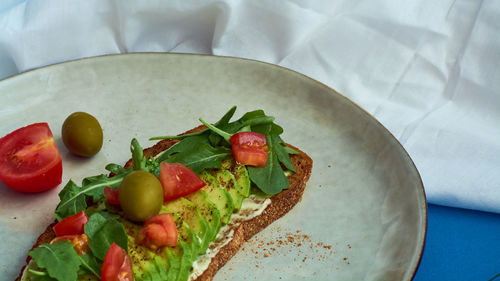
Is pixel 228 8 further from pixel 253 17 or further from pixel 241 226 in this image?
pixel 241 226

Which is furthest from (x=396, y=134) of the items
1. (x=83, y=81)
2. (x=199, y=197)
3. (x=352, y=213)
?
(x=83, y=81)

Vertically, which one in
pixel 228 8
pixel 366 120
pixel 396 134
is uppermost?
pixel 228 8

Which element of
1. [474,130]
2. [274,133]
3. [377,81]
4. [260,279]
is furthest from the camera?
[377,81]

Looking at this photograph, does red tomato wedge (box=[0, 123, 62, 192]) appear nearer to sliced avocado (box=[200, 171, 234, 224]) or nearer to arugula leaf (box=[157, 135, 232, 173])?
arugula leaf (box=[157, 135, 232, 173])

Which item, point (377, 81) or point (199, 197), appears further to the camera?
point (377, 81)

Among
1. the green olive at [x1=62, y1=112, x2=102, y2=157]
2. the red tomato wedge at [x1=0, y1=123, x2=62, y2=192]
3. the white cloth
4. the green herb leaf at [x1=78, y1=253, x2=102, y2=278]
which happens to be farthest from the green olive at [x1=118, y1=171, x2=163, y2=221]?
the white cloth

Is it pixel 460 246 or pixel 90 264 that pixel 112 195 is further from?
pixel 460 246
